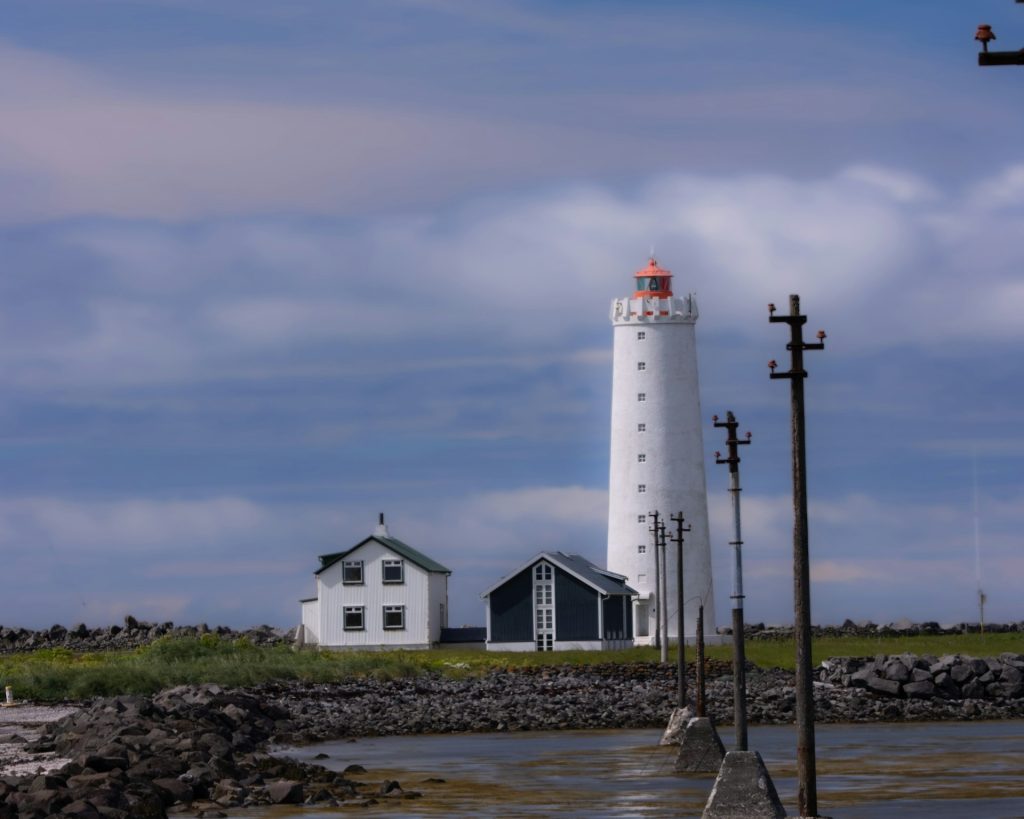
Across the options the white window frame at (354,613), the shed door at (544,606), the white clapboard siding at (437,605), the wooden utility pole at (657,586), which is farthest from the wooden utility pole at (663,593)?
the white window frame at (354,613)

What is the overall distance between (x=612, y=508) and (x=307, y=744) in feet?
86.9

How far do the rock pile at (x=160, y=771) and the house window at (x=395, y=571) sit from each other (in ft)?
80.5

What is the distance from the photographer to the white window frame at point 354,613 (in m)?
64.9

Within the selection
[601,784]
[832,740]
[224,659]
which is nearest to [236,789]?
[601,784]

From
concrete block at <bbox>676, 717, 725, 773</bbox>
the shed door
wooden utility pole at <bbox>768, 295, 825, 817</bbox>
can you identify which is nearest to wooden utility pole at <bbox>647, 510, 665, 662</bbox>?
the shed door

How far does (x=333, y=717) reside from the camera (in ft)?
146

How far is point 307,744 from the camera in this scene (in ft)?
129

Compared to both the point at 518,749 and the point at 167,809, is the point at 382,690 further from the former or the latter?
the point at 167,809

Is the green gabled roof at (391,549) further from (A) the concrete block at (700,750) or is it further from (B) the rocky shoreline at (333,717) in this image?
(A) the concrete block at (700,750)

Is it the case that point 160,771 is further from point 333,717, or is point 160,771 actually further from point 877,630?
point 877,630

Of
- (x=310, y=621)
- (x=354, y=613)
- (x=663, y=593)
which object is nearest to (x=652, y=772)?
(x=663, y=593)

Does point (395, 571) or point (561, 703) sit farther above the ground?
point (395, 571)

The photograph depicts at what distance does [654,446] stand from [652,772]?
108 ft

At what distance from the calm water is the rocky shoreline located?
1.39 meters
